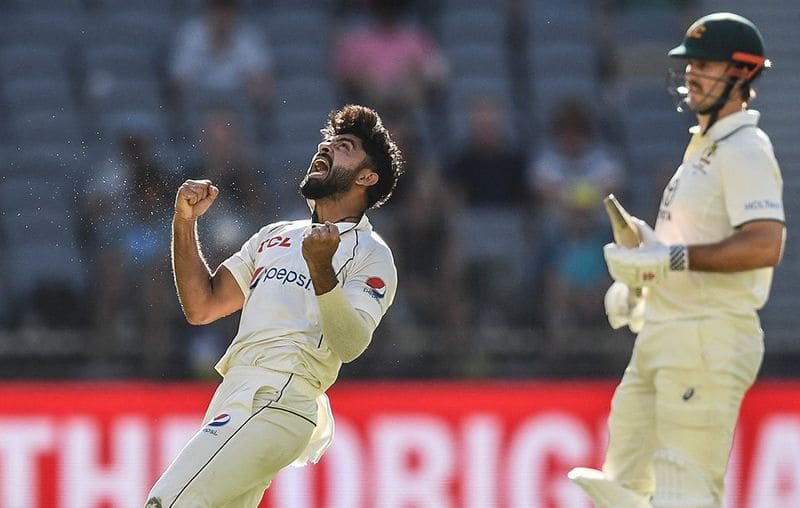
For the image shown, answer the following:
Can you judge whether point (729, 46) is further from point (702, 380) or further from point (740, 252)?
point (702, 380)

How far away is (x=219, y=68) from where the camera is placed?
37.1 feet

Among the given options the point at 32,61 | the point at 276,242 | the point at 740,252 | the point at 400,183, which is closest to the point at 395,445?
the point at 400,183

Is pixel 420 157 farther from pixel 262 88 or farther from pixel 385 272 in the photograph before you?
pixel 385 272

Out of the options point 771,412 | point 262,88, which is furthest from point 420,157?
point 771,412

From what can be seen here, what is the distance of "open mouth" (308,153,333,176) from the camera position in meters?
5.74

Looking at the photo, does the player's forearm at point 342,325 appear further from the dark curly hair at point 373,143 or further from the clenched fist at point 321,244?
the dark curly hair at point 373,143

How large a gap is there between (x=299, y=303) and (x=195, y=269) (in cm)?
46

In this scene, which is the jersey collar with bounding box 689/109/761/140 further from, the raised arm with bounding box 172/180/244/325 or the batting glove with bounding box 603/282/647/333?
the raised arm with bounding box 172/180/244/325

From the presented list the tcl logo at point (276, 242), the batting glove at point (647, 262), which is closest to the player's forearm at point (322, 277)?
the tcl logo at point (276, 242)

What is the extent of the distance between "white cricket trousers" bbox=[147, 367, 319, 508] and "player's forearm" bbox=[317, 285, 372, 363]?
266 mm

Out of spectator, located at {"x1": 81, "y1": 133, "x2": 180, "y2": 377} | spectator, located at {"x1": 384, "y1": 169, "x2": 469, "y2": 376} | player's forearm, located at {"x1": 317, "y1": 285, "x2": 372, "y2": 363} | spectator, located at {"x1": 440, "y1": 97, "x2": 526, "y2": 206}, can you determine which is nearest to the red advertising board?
spectator, located at {"x1": 81, "y1": 133, "x2": 180, "y2": 377}

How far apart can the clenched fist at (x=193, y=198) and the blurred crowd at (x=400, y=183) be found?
2.80 m

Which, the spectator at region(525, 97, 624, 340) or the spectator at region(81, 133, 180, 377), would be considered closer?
the spectator at region(81, 133, 180, 377)

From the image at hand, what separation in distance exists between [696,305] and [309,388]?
145 centimetres
